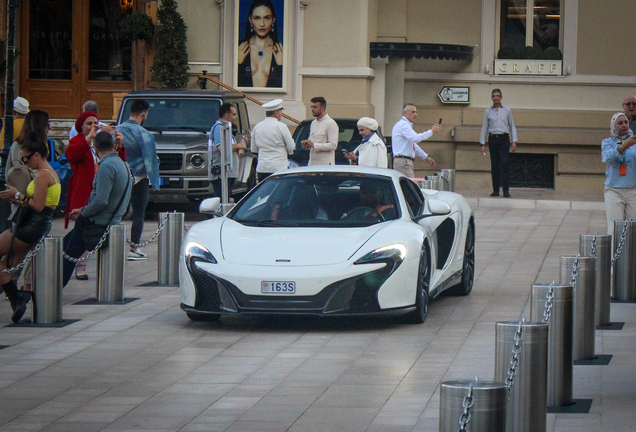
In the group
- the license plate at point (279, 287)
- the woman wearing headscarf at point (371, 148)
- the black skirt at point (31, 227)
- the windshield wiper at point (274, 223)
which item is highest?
the woman wearing headscarf at point (371, 148)

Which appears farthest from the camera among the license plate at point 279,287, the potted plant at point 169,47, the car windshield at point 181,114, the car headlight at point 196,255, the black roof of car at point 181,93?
the potted plant at point 169,47

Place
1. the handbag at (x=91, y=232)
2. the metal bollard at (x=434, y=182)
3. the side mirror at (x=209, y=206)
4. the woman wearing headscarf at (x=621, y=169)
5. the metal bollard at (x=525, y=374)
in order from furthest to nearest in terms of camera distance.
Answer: the metal bollard at (x=434, y=182) < the woman wearing headscarf at (x=621, y=169) < the handbag at (x=91, y=232) < the side mirror at (x=209, y=206) < the metal bollard at (x=525, y=374)

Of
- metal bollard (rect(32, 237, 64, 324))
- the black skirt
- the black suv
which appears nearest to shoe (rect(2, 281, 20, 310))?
metal bollard (rect(32, 237, 64, 324))

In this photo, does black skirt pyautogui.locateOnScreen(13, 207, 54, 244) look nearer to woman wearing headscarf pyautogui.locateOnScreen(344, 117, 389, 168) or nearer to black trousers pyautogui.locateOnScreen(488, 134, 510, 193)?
woman wearing headscarf pyautogui.locateOnScreen(344, 117, 389, 168)

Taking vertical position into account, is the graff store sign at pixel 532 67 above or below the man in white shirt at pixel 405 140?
above

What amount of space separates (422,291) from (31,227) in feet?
11.4

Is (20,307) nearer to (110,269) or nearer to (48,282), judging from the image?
(48,282)

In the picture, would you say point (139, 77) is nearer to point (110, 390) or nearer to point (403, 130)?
point (403, 130)

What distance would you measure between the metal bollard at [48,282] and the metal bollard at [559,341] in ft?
14.3

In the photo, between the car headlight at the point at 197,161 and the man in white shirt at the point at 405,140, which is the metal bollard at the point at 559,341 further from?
the car headlight at the point at 197,161

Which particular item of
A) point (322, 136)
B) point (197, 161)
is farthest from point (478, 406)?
point (197, 161)

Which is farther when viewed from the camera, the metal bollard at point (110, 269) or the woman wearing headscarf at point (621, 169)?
the woman wearing headscarf at point (621, 169)

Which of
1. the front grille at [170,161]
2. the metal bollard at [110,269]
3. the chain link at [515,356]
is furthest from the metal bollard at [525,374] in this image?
the front grille at [170,161]

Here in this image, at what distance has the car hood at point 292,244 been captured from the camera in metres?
8.90
